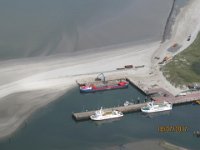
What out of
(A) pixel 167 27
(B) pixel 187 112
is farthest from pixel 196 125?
(A) pixel 167 27

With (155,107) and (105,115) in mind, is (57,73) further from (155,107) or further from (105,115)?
(155,107)

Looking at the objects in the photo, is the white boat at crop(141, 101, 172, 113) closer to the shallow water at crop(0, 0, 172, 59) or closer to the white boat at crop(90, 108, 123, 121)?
the white boat at crop(90, 108, 123, 121)

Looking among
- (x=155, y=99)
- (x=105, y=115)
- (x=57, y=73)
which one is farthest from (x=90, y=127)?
(x=57, y=73)

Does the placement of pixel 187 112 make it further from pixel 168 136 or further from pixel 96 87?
pixel 96 87

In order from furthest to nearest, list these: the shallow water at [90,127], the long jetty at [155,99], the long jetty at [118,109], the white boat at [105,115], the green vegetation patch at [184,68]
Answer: the green vegetation patch at [184,68] → the long jetty at [155,99] → the white boat at [105,115] → the long jetty at [118,109] → the shallow water at [90,127]

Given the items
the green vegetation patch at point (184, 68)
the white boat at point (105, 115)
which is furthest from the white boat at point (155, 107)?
the green vegetation patch at point (184, 68)
